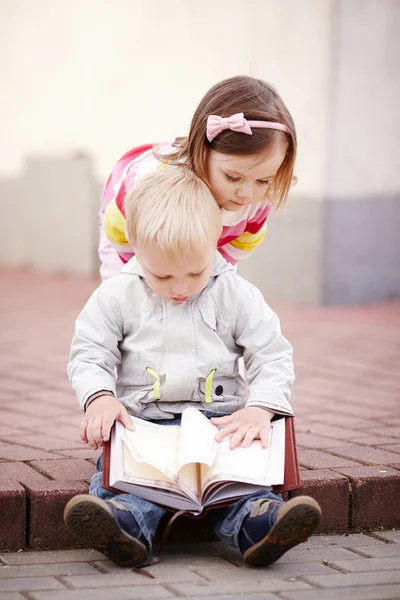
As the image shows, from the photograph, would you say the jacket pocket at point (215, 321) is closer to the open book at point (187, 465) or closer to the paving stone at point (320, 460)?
the open book at point (187, 465)

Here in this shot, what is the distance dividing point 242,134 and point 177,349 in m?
0.65

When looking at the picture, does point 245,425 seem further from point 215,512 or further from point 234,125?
point 234,125

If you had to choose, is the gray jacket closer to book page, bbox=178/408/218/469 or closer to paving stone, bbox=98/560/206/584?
book page, bbox=178/408/218/469

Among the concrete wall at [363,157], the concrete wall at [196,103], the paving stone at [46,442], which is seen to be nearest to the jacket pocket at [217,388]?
the paving stone at [46,442]

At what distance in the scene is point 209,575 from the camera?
2.56 m

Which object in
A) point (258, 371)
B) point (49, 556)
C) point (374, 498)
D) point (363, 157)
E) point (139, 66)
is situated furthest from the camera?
point (139, 66)

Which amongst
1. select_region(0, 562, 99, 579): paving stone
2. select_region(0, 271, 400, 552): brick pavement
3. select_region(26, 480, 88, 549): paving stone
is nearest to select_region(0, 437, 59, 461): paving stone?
select_region(0, 271, 400, 552): brick pavement

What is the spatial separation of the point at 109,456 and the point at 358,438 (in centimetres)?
117

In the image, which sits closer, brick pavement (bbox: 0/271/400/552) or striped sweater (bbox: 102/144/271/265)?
brick pavement (bbox: 0/271/400/552)

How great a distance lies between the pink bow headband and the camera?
9.59 feet

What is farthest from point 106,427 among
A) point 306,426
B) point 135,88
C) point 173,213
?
point 135,88

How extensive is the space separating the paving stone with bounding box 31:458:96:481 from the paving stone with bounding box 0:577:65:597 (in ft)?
1.50

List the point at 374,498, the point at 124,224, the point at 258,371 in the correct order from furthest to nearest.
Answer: the point at 124,224 < the point at 374,498 < the point at 258,371

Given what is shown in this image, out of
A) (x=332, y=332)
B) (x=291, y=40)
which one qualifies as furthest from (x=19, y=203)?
(x=332, y=332)
